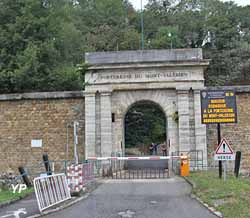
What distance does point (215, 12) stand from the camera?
60562 millimetres

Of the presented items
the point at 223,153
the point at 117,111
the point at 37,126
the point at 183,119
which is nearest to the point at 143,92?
the point at 117,111

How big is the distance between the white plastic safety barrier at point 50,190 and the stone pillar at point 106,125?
29.0 ft

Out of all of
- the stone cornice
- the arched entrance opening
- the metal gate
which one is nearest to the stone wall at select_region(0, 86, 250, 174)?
the stone cornice

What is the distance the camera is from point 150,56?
70.6ft

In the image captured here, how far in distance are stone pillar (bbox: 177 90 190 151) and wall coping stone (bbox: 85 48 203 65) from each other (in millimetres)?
1756

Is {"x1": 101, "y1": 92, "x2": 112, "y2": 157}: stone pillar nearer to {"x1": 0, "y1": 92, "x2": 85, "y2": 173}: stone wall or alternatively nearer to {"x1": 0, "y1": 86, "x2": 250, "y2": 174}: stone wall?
{"x1": 0, "y1": 86, "x2": 250, "y2": 174}: stone wall

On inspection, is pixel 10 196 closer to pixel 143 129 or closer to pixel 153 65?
pixel 153 65

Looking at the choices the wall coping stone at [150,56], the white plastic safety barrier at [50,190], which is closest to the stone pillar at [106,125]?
the wall coping stone at [150,56]

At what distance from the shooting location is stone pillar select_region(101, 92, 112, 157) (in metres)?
21.2

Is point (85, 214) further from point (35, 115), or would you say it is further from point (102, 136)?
point (35, 115)

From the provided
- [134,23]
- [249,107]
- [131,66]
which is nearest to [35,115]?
[131,66]

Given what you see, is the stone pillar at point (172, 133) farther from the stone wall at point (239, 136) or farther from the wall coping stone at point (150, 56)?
the wall coping stone at point (150, 56)

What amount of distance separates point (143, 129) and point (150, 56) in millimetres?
25342

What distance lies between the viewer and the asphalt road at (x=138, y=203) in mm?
9453
